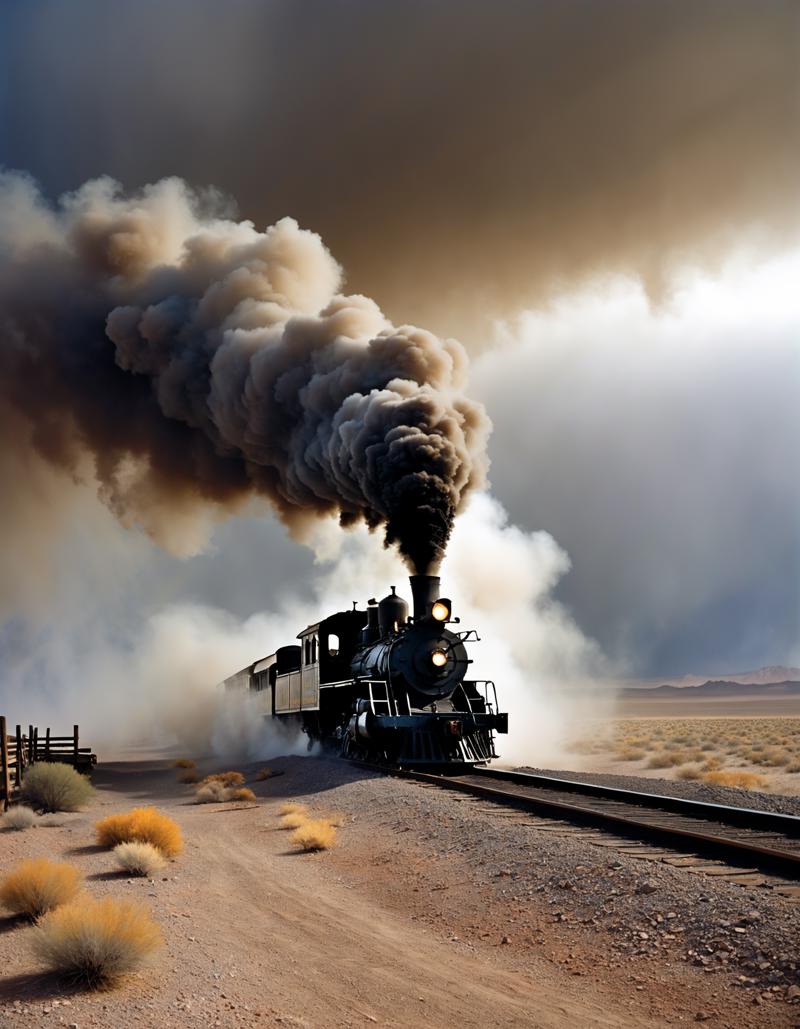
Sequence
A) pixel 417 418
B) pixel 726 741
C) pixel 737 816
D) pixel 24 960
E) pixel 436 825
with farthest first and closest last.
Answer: pixel 726 741 → pixel 417 418 → pixel 436 825 → pixel 737 816 → pixel 24 960

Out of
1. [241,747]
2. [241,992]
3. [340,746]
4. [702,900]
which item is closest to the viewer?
[241,992]

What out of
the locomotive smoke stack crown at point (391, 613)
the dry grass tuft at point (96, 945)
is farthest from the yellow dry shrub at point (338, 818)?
the dry grass tuft at point (96, 945)

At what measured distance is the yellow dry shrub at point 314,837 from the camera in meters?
10.9

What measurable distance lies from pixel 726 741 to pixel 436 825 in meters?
27.8

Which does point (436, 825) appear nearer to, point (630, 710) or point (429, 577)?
point (429, 577)

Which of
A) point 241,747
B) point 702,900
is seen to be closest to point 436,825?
point 702,900

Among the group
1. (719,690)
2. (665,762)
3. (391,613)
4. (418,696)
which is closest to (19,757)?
(391,613)

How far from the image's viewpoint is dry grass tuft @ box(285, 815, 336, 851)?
1088 centimetres

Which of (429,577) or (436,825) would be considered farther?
(429,577)

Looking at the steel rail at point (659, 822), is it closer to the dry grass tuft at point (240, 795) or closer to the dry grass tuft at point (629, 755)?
the dry grass tuft at point (240, 795)

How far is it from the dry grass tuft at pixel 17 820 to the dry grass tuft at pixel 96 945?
24.9ft

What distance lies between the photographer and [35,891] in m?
7.22

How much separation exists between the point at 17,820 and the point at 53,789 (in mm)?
2831

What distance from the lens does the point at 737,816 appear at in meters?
9.83
